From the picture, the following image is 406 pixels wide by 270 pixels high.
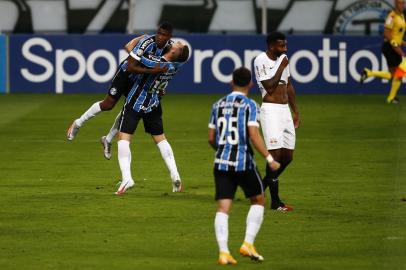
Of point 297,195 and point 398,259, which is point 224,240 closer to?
point 398,259

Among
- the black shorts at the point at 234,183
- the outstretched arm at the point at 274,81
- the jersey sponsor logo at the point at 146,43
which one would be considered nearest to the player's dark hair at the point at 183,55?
the jersey sponsor logo at the point at 146,43

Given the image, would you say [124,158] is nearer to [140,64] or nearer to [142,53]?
[140,64]

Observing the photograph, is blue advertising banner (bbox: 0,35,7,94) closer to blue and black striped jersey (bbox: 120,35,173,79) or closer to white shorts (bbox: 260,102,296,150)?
blue and black striped jersey (bbox: 120,35,173,79)

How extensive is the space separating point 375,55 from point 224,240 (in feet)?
65.4

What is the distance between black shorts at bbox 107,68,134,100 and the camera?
53.2 ft

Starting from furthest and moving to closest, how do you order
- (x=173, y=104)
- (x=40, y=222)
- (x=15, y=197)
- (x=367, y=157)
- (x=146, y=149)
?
(x=173, y=104) → (x=146, y=149) → (x=367, y=157) → (x=15, y=197) → (x=40, y=222)

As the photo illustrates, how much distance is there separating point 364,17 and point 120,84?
20.6m

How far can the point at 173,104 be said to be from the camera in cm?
2859

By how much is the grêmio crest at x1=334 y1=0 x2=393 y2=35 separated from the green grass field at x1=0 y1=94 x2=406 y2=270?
10.4 m

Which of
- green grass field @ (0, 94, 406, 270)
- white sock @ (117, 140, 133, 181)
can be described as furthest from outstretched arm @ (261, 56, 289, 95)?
white sock @ (117, 140, 133, 181)

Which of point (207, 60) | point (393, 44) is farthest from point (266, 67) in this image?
point (207, 60)

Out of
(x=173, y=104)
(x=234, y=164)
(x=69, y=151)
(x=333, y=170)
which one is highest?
(x=234, y=164)

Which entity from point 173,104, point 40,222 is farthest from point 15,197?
point 173,104

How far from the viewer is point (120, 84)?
16.3m
